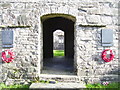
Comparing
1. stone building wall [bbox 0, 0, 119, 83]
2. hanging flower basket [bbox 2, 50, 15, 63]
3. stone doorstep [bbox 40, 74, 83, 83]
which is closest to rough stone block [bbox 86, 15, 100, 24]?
stone building wall [bbox 0, 0, 119, 83]

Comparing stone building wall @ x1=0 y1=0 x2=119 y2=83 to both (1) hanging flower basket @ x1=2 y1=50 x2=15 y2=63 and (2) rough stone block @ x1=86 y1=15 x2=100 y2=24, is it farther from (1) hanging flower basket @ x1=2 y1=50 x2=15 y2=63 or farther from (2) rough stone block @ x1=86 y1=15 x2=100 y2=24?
(1) hanging flower basket @ x1=2 y1=50 x2=15 y2=63

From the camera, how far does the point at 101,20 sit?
480cm

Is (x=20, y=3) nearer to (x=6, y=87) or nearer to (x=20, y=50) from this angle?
(x=20, y=50)

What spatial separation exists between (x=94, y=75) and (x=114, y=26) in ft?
5.70

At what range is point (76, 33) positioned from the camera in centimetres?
483

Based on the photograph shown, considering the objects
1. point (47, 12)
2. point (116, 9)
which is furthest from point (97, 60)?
point (47, 12)

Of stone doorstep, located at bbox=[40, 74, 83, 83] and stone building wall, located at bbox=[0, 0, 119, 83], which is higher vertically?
stone building wall, located at bbox=[0, 0, 119, 83]

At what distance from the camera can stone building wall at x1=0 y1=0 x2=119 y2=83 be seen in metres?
4.78

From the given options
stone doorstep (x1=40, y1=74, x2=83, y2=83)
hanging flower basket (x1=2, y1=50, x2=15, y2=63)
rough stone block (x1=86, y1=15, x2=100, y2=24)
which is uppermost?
rough stone block (x1=86, y1=15, x2=100, y2=24)

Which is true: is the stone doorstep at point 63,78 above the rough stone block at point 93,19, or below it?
below

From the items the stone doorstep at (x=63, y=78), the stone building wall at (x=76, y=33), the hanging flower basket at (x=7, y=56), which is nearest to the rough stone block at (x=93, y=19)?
the stone building wall at (x=76, y=33)

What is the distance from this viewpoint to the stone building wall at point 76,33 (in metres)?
4.78

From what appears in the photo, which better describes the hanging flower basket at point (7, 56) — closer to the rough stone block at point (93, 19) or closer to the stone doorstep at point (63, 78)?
the stone doorstep at point (63, 78)

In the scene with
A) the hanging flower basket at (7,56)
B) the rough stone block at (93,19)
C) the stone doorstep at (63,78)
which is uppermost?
the rough stone block at (93,19)
